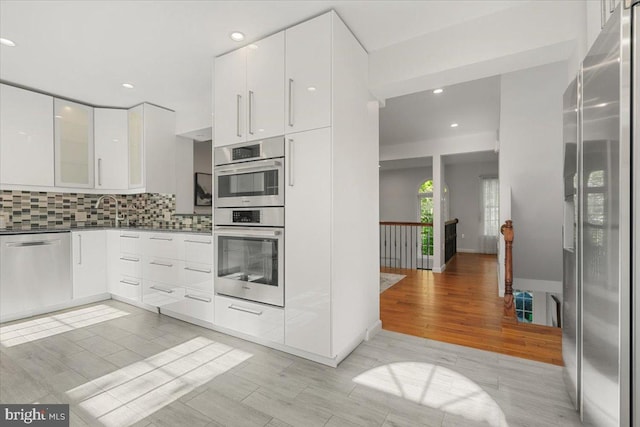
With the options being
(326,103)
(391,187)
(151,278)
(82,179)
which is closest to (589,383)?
(326,103)

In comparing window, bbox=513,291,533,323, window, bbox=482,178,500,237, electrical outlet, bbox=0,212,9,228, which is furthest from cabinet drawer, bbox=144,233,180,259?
window, bbox=482,178,500,237

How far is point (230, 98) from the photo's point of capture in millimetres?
2555

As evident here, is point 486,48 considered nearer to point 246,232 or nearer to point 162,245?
point 246,232

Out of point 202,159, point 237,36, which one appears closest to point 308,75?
point 237,36

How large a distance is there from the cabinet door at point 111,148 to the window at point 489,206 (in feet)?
28.9

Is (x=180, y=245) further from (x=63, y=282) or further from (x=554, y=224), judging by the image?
(x=554, y=224)

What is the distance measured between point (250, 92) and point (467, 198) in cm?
827

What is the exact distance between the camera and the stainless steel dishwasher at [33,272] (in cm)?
291

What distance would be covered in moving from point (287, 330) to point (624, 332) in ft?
6.09

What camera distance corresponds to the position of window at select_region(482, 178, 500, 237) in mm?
8406

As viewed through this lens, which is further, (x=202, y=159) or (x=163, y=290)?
(x=202, y=159)

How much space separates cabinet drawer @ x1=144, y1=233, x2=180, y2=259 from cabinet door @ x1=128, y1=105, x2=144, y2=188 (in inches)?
37.3

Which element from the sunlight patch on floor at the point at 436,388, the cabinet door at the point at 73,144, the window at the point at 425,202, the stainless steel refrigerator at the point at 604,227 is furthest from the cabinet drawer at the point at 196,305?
the window at the point at 425,202

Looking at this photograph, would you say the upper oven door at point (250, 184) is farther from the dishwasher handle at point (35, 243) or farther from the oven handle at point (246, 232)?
the dishwasher handle at point (35, 243)
